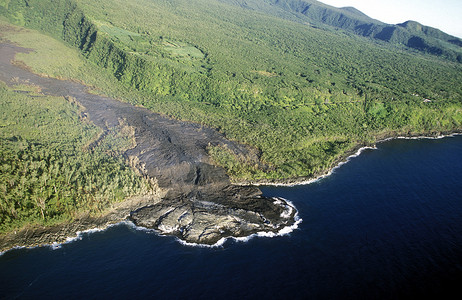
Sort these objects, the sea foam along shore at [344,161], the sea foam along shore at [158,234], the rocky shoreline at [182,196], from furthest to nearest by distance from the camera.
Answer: the sea foam along shore at [344,161], the rocky shoreline at [182,196], the sea foam along shore at [158,234]

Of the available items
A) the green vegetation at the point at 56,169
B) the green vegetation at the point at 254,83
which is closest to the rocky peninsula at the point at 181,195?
the green vegetation at the point at 56,169

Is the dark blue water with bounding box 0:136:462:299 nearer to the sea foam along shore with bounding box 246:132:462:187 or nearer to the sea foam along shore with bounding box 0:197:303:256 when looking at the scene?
the sea foam along shore with bounding box 0:197:303:256

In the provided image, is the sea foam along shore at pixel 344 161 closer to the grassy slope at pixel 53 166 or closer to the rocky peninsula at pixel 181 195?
the rocky peninsula at pixel 181 195

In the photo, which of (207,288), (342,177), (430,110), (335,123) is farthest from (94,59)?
(430,110)

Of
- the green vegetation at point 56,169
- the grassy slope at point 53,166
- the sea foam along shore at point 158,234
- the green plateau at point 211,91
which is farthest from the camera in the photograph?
the green plateau at point 211,91

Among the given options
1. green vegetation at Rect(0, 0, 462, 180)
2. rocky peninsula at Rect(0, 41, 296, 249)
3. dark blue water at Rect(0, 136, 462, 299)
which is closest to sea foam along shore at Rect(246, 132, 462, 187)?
green vegetation at Rect(0, 0, 462, 180)

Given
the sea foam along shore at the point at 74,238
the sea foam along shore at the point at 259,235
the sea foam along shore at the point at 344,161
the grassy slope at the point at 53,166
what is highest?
the sea foam along shore at the point at 344,161

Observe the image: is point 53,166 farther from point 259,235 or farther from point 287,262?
point 287,262

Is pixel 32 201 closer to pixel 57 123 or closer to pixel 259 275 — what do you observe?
pixel 57 123
